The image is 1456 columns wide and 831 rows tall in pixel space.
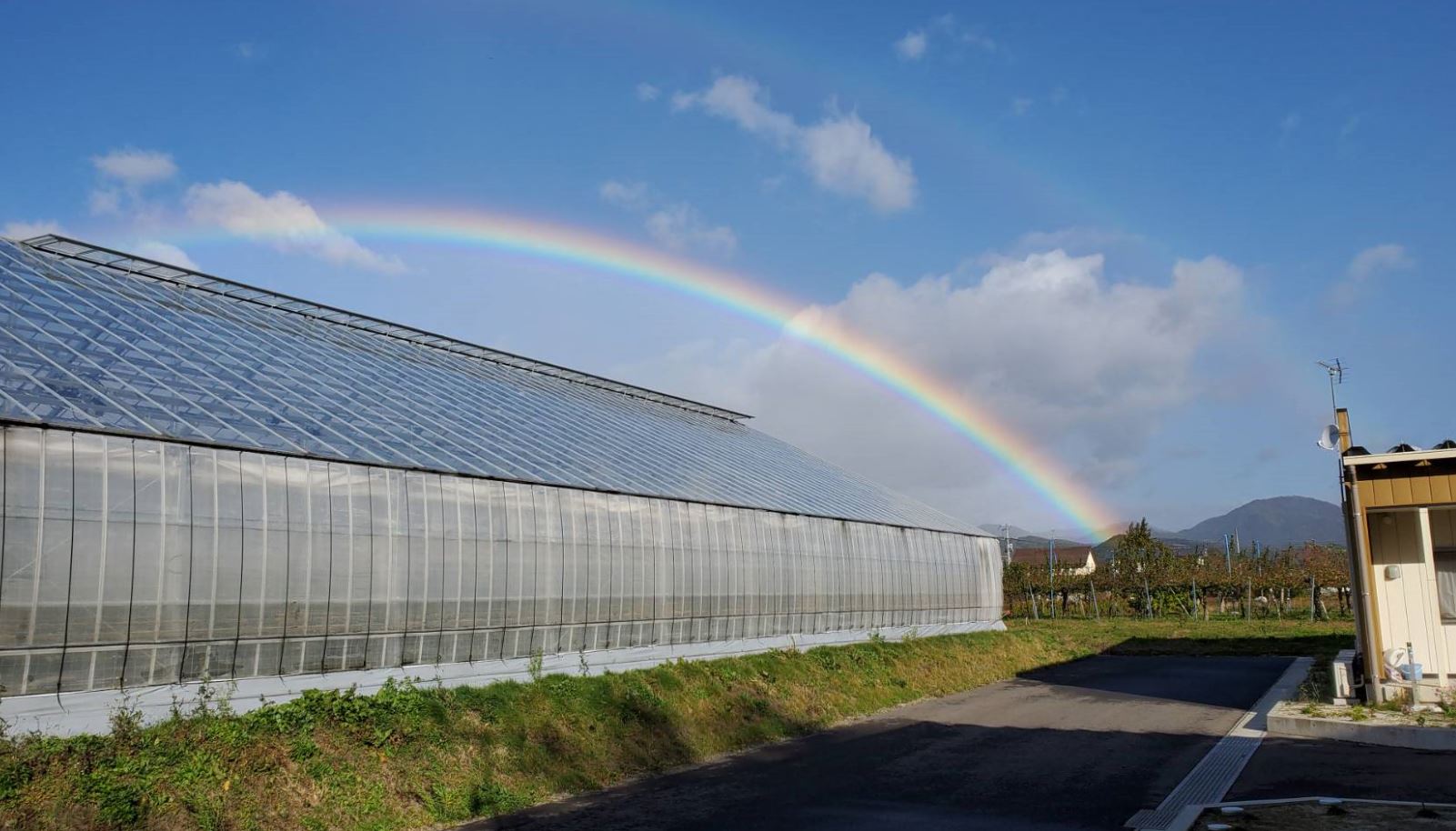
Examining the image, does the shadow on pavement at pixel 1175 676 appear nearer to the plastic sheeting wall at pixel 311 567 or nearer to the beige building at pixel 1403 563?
the beige building at pixel 1403 563

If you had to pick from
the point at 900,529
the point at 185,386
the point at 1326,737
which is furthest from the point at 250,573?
the point at 900,529

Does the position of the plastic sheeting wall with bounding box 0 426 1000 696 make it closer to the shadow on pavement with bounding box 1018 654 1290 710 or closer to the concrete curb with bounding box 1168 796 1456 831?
the shadow on pavement with bounding box 1018 654 1290 710

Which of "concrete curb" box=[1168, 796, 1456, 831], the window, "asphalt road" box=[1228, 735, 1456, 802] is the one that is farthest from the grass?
the window

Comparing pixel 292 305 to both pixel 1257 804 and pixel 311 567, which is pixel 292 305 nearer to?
pixel 311 567

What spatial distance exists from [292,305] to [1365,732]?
1230 inches

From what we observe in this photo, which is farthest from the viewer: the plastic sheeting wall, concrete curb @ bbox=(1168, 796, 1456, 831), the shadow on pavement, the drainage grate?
the shadow on pavement

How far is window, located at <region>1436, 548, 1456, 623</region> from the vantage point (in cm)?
2575

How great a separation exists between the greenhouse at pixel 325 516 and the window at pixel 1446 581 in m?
17.6

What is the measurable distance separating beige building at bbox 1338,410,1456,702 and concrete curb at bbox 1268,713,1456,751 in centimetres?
265

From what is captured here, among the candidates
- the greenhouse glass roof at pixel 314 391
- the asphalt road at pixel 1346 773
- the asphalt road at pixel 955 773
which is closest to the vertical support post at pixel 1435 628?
the asphalt road at pixel 955 773

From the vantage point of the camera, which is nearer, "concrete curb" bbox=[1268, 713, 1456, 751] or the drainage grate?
the drainage grate

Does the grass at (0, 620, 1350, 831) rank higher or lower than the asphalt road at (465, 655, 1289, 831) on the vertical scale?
higher

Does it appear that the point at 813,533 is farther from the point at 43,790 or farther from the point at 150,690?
the point at 43,790

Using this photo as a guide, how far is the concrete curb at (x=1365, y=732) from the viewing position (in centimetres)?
2016
